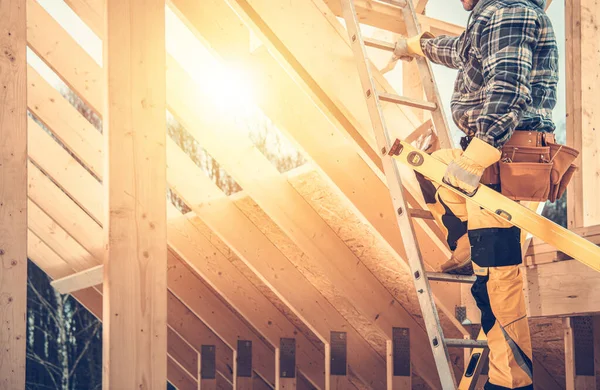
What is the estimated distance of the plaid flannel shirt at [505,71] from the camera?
2.84m

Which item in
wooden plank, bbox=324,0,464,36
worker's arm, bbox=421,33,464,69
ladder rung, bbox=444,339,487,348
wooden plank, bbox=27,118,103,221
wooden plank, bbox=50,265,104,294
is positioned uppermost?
wooden plank, bbox=324,0,464,36

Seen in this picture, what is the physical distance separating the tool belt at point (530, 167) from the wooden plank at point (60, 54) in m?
3.09

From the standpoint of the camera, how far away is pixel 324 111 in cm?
431

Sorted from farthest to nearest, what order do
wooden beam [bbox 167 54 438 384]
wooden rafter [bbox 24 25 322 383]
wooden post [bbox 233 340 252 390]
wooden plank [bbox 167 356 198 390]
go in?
wooden plank [bbox 167 356 198 390] → wooden post [bbox 233 340 252 390] → wooden rafter [bbox 24 25 322 383] → wooden beam [bbox 167 54 438 384]

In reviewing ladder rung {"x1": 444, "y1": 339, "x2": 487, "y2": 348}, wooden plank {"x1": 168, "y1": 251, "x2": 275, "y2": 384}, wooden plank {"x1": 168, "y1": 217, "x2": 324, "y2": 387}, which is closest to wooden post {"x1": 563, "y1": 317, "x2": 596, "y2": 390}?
ladder rung {"x1": 444, "y1": 339, "x2": 487, "y2": 348}

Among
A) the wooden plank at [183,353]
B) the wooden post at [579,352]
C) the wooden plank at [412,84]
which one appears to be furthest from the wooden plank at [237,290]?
the wooden post at [579,352]

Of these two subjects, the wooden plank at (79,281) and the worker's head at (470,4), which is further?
the wooden plank at (79,281)

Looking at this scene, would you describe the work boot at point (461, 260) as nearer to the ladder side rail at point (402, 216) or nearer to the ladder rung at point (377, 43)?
the ladder side rail at point (402, 216)

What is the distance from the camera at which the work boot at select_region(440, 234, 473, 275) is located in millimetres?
3418

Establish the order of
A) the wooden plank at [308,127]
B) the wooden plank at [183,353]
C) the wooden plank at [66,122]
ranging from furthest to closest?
the wooden plank at [183,353] < the wooden plank at [66,122] < the wooden plank at [308,127]

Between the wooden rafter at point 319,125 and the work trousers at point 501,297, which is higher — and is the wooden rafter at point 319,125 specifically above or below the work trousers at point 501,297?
above

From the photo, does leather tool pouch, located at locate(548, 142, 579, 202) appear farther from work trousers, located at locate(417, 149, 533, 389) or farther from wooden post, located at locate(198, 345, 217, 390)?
wooden post, located at locate(198, 345, 217, 390)

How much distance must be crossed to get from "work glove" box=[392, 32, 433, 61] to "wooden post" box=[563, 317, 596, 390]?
154 cm

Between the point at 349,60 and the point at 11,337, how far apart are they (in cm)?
191
